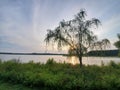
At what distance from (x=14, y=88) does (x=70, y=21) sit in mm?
6726

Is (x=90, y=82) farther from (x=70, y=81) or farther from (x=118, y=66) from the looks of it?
(x=118, y=66)

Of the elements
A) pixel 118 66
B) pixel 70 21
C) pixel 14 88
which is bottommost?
pixel 14 88

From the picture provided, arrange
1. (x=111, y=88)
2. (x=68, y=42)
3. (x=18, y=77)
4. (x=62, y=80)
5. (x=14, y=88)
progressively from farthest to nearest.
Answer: (x=68, y=42) → (x=18, y=77) → (x=14, y=88) → (x=62, y=80) → (x=111, y=88)

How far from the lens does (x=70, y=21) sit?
47.8 ft

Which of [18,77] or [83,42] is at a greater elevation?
[83,42]

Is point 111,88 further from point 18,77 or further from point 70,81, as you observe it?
point 18,77

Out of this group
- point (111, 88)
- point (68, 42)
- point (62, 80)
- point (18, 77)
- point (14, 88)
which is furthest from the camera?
point (68, 42)

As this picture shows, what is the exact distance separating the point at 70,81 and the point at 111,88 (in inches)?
64.3

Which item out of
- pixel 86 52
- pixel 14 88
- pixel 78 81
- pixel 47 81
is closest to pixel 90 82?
pixel 78 81

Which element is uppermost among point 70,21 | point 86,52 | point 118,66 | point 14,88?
point 70,21

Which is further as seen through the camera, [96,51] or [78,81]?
[96,51]

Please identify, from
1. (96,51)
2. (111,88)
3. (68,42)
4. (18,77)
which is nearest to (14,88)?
(18,77)

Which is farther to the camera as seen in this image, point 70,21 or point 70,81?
point 70,21

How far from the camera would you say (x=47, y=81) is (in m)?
9.04
